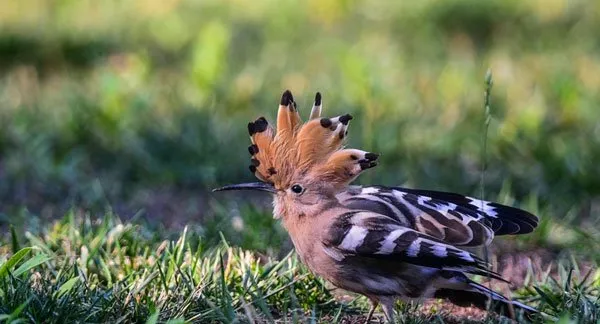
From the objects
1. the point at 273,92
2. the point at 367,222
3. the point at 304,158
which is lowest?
the point at 273,92

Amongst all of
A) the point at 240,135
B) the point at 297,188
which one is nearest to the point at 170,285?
the point at 297,188

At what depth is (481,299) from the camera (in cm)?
300

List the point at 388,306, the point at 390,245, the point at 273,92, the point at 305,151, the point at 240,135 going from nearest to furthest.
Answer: the point at 390,245, the point at 388,306, the point at 305,151, the point at 240,135, the point at 273,92

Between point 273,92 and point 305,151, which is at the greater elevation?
point 305,151

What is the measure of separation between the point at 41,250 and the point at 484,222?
1420 mm

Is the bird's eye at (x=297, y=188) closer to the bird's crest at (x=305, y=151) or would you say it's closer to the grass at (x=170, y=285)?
the bird's crest at (x=305, y=151)

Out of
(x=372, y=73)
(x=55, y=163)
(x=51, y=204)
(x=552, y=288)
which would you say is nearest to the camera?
(x=552, y=288)

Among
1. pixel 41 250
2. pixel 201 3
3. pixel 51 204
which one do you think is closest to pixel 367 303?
pixel 41 250

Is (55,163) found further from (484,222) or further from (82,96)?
(484,222)

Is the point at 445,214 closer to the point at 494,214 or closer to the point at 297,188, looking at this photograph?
the point at 494,214

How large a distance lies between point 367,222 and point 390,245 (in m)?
0.10

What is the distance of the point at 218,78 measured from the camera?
19.1ft

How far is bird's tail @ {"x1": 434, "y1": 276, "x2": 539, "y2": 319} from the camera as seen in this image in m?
2.87

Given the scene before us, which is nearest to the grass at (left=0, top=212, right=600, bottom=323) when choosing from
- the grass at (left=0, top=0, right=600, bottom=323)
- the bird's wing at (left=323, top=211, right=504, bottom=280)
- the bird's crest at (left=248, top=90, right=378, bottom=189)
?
the grass at (left=0, top=0, right=600, bottom=323)
